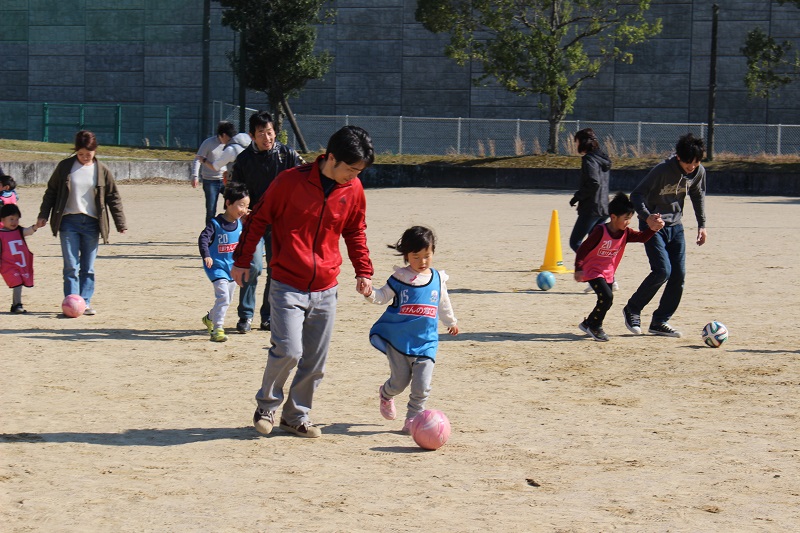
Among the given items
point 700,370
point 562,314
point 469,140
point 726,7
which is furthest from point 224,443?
point 726,7

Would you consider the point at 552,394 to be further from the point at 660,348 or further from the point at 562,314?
the point at 562,314

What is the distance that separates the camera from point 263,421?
6551 millimetres

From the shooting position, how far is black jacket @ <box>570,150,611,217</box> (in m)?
13.3

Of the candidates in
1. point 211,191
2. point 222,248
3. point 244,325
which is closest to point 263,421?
point 222,248

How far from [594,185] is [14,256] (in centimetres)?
646

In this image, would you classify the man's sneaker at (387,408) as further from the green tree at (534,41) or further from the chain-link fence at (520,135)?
the chain-link fence at (520,135)

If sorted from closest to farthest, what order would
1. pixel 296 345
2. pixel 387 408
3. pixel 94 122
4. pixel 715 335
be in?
pixel 296 345, pixel 387 408, pixel 715 335, pixel 94 122

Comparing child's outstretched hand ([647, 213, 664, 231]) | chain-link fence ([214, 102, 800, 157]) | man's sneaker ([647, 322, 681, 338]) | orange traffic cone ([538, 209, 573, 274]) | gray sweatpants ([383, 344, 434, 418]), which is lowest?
man's sneaker ([647, 322, 681, 338])

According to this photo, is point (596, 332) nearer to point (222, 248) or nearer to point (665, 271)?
point (665, 271)

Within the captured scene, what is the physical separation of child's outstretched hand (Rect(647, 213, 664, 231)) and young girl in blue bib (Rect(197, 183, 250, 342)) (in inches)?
135

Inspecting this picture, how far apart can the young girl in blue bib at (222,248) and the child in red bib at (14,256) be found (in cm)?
230

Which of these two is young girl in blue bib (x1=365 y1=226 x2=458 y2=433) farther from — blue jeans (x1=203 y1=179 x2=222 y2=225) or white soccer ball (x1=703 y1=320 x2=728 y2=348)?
blue jeans (x1=203 y1=179 x2=222 y2=225)

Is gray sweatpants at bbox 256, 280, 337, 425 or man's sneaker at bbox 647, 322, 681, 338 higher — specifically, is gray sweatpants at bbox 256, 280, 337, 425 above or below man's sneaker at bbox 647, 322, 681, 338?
above

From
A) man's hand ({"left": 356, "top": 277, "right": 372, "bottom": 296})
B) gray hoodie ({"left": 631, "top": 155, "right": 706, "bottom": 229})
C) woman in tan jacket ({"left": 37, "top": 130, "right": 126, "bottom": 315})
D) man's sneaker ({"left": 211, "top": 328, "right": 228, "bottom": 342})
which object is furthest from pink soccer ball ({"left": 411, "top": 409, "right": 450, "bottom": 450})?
woman in tan jacket ({"left": 37, "top": 130, "right": 126, "bottom": 315})
